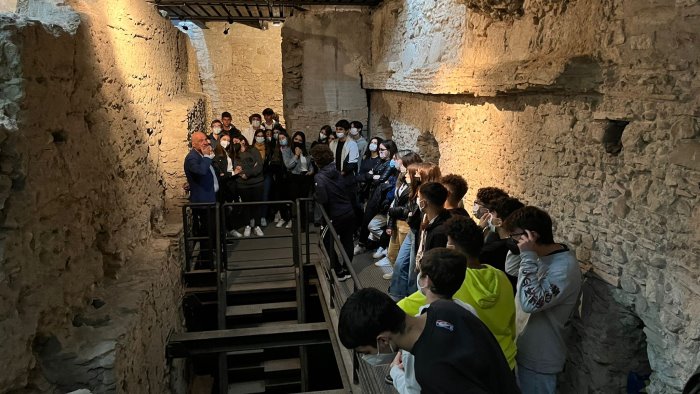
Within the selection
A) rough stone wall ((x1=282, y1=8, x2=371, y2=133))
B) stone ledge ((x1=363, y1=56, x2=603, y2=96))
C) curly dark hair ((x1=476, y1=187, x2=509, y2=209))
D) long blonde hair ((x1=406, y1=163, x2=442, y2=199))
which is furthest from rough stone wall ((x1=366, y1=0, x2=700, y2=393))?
rough stone wall ((x1=282, y1=8, x2=371, y2=133))

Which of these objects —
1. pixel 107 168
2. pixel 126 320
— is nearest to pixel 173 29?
pixel 107 168

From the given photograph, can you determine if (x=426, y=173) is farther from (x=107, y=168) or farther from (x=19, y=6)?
(x=19, y=6)

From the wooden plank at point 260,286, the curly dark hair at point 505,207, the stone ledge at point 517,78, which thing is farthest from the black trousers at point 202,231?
the curly dark hair at point 505,207

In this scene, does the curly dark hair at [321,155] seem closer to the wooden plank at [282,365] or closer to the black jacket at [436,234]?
the black jacket at [436,234]

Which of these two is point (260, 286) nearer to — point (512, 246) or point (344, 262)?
point (344, 262)

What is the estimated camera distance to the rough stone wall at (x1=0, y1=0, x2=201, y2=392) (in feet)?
8.45

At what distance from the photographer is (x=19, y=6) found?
4008 mm

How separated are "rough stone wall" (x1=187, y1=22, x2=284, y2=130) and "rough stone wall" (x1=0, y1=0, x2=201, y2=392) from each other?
434 inches

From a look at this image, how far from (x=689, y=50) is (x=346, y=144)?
523 centimetres

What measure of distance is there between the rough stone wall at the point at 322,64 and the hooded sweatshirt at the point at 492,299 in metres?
7.71

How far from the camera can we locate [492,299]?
2717 millimetres

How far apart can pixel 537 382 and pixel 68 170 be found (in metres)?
3.18

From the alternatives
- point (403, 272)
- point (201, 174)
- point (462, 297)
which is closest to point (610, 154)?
point (462, 297)

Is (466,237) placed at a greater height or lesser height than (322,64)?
lesser
